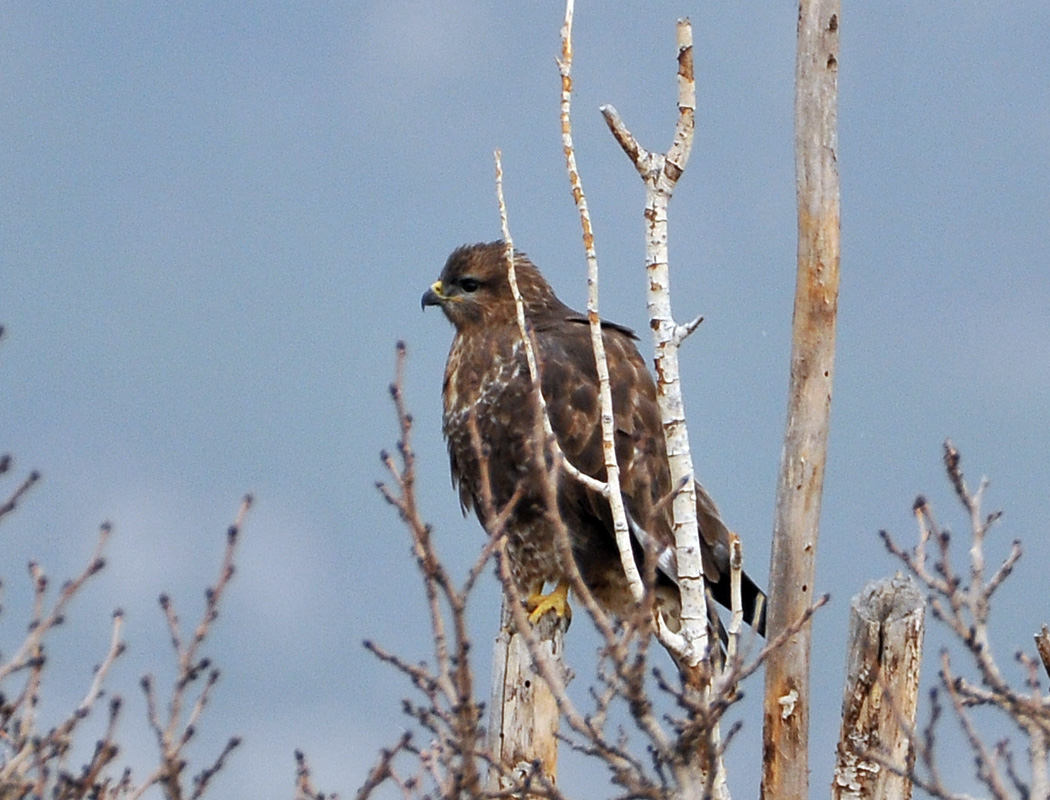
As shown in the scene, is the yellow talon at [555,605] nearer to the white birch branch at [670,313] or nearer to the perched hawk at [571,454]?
the perched hawk at [571,454]

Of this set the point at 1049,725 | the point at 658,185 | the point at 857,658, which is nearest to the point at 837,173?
the point at 658,185

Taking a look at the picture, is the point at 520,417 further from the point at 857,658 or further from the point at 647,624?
the point at 647,624

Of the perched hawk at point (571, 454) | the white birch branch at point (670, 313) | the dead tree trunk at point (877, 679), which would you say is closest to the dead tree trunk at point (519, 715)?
the perched hawk at point (571, 454)

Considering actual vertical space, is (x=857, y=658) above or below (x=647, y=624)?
above

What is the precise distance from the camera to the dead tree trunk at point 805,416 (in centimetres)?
591

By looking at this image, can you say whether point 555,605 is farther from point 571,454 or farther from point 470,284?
point 470,284

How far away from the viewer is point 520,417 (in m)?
7.24

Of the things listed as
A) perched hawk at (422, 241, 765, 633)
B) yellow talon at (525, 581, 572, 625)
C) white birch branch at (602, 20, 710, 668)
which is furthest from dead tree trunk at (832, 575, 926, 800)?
yellow talon at (525, 581, 572, 625)

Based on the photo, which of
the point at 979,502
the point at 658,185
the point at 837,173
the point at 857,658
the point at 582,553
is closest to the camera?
the point at 979,502

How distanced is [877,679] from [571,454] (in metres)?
2.00

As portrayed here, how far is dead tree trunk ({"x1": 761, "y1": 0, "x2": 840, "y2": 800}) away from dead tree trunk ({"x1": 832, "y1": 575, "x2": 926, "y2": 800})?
242 millimetres

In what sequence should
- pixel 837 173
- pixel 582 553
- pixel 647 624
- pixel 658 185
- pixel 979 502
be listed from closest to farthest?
pixel 647 624 → pixel 979 502 → pixel 658 185 → pixel 837 173 → pixel 582 553

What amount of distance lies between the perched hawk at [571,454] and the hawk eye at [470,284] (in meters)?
0.35

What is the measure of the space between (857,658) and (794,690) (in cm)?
35
